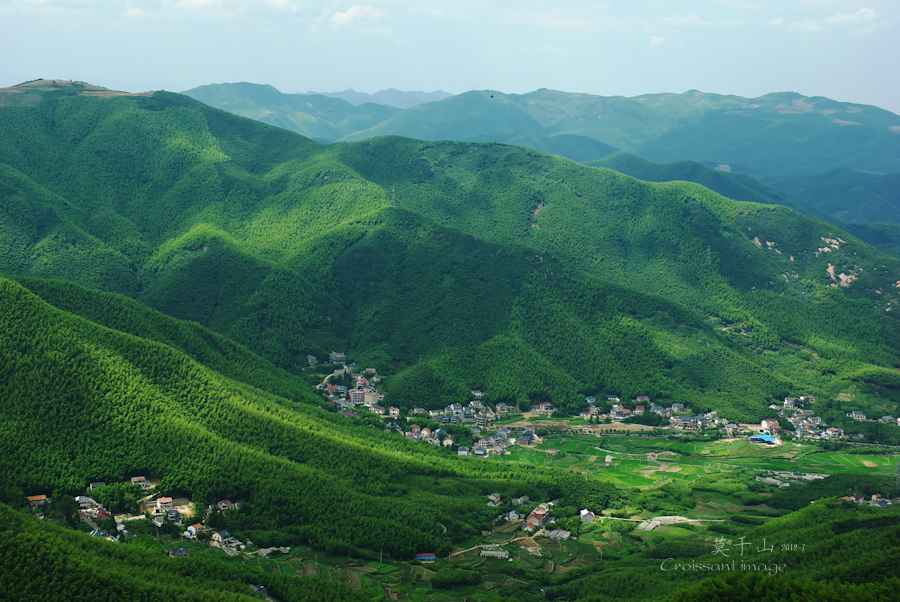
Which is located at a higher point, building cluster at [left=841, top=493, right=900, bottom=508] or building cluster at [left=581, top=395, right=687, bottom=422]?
building cluster at [left=841, top=493, right=900, bottom=508]

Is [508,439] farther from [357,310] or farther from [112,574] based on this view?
[112,574]

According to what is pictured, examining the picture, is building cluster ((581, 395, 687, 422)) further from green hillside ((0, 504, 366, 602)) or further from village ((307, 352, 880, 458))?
green hillside ((0, 504, 366, 602))

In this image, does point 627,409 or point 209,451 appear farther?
point 627,409

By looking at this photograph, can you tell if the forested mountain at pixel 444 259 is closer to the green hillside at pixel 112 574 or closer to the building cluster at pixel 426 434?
the building cluster at pixel 426 434

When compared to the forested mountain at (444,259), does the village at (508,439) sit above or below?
below

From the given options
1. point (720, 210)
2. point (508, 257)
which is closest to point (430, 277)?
point (508, 257)

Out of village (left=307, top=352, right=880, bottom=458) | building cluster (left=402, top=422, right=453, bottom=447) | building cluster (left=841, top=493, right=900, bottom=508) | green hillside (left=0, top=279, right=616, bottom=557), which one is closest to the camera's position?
green hillside (left=0, top=279, right=616, bottom=557)

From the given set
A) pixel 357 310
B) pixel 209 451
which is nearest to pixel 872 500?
pixel 209 451

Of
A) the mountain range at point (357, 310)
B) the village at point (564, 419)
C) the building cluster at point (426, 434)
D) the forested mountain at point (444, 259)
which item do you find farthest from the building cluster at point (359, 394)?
the building cluster at point (426, 434)

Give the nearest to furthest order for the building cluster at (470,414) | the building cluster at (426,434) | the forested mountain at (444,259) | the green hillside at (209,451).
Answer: the green hillside at (209,451), the building cluster at (426,434), the building cluster at (470,414), the forested mountain at (444,259)

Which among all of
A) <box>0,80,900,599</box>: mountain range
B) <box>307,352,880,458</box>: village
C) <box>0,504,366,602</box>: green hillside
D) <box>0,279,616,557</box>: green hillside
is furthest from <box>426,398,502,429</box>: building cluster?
<box>0,504,366,602</box>: green hillside
